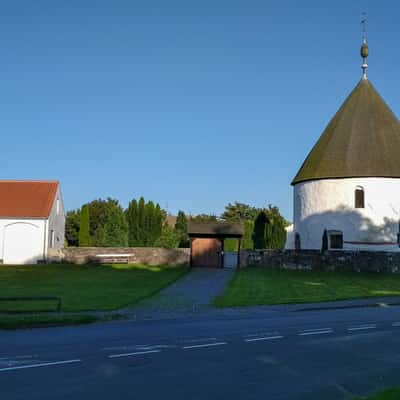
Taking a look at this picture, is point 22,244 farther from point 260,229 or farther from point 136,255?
point 260,229

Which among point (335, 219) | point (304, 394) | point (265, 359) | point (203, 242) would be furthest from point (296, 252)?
point (304, 394)

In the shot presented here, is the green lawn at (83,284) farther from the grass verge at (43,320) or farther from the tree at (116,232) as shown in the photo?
the tree at (116,232)

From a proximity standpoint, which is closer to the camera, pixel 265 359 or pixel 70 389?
pixel 70 389

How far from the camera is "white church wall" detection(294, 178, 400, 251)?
37781 mm

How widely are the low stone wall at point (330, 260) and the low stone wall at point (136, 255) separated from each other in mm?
5765

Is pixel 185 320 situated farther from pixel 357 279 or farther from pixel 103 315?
pixel 357 279

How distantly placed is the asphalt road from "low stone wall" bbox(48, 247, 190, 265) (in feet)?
83.4

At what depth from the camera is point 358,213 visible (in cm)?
3819

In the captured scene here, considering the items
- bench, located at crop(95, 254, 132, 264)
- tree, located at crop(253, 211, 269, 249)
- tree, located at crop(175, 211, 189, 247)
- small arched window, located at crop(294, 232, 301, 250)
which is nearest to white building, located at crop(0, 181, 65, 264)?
bench, located at crop(95, 254, 132, 264)

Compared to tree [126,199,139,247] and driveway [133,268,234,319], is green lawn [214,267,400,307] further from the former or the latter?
tree [126,199,139,247]

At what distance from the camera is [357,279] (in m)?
29.9

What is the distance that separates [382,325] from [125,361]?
7.97 metres

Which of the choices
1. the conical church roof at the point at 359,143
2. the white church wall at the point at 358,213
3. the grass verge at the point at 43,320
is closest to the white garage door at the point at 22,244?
the conical church roof at the point at 359,143

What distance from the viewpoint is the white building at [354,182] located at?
124 feet
